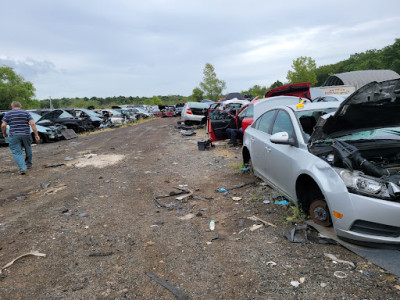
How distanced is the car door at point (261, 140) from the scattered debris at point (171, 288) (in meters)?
2.72

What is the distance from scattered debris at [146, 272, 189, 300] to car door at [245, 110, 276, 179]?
8.93ft

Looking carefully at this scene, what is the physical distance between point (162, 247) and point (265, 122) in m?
3.05

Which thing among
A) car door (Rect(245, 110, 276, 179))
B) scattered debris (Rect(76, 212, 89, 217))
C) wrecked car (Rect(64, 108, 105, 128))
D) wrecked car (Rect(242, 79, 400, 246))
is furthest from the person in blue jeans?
wrecked car (Rect(64, 108, 105, 128))

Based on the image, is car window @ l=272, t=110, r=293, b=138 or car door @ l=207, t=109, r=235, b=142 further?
car door @ l=207, t=109, r=235, b=142

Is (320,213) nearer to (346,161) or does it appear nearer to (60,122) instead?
(346,161)

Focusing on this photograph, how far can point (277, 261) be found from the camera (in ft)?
9.39

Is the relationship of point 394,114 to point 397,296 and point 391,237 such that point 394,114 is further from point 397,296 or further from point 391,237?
point 397,296

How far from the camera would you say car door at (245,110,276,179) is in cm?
481

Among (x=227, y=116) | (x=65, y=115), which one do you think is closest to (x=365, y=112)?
(x=227, y=116)

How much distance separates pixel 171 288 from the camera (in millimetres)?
2535

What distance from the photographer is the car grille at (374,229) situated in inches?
100

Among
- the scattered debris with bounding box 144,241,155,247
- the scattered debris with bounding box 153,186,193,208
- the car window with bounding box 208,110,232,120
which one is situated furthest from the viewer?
the car window with bounding box 208,110,232,120

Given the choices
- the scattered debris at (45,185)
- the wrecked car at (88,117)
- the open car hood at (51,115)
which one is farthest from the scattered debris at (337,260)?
the wrecked car at (88,117)

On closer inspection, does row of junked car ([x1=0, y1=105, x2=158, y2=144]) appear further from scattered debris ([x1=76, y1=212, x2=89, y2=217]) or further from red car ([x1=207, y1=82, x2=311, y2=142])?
scattered debris ([x1=76, y1=212, x2=89, y2=217])
